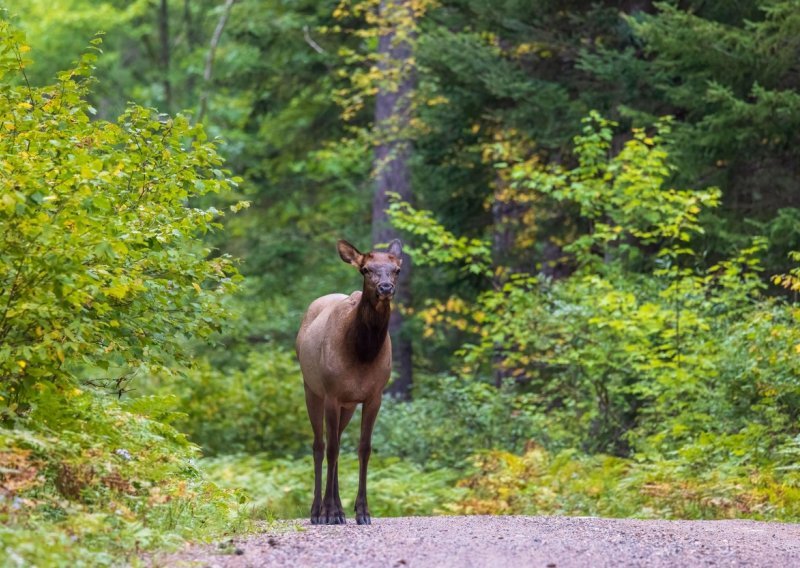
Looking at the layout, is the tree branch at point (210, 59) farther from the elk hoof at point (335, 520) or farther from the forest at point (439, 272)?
the elk hoof at point (335, 520)

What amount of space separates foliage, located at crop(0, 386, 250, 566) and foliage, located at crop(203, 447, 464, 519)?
5.80m

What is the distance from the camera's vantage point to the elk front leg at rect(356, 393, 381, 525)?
413 inches

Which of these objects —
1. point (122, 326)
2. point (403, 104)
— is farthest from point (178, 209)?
point (403, 104)

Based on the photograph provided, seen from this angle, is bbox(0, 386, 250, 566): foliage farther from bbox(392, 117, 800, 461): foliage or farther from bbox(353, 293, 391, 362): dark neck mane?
bbox(392, 117, 800, 461): foliage

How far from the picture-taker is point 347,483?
17875mm

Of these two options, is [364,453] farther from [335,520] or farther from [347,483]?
[347,483]

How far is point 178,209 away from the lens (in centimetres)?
1038

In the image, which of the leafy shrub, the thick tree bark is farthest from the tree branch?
the leafy shrub

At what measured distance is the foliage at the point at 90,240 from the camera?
8078mm

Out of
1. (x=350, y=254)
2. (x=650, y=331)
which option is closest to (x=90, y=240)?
(x=350, y=254)

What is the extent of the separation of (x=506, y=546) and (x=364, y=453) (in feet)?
8.99

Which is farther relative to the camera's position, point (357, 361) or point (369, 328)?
point (357, 361)

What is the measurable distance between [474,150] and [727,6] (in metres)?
5.46

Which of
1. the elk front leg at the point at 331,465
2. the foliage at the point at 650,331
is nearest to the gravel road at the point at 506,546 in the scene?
the elk front leg at the point at 331,465
